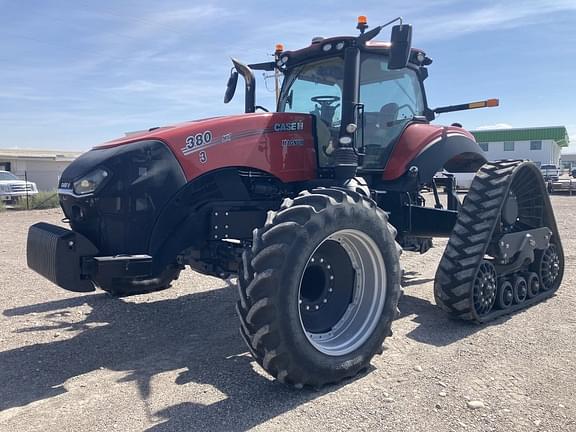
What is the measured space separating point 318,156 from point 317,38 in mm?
1262

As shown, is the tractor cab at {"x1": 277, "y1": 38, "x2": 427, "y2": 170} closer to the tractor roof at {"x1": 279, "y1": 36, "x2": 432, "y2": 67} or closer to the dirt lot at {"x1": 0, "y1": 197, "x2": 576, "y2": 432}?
the tractor roof at {"x1": 279, "y1": 36, "x2": 432, "y2": 67}

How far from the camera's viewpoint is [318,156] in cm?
557

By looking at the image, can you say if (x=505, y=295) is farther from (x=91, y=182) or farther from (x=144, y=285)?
(x=91, y=182)

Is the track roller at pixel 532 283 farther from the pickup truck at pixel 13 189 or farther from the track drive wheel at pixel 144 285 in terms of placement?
the pickup truck at pixel 13 189

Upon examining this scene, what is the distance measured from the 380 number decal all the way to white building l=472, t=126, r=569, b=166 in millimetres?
60157

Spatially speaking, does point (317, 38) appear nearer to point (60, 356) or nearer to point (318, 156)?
point (318, 156)

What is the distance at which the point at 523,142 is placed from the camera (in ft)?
204

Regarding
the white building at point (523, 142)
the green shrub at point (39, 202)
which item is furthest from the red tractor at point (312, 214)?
the white building at point (523, 142)

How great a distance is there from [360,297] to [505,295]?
2286 mm

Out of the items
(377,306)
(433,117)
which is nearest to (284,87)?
(433,117)

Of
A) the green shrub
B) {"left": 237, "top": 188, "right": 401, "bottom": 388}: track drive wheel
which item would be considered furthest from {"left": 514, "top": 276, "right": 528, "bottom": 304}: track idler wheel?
the green shrub

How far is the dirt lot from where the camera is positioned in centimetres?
366

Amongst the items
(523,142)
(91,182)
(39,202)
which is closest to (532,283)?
(91,182)

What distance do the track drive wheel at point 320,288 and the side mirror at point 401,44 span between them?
121 centimetres
